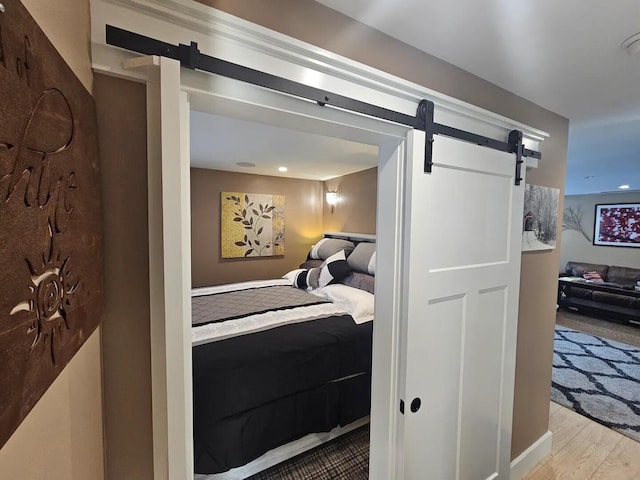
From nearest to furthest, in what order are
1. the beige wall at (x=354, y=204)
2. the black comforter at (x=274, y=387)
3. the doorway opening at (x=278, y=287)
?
the doorway opening at (x=278, y=287) < the black comforter at (x=274, y=387) < the beige wall at (x=354, y=204)

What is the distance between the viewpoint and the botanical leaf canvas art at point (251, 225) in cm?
422

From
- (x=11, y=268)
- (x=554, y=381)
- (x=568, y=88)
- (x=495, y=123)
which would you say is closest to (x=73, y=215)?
(x=11, y=268)

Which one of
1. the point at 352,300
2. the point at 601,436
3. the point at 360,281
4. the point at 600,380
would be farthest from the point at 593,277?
the point at 352,300

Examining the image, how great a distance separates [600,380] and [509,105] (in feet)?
10.6

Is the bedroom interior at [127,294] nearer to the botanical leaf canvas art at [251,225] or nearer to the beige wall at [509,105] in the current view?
the beige wall at [509,105]

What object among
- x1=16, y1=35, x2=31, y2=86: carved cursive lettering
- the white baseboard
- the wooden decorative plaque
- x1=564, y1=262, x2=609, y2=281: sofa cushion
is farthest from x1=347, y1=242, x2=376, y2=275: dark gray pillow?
x1=564, y1=262, x2=609, y2=281: sofa cushion

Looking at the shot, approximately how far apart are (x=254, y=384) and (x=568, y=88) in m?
2.39

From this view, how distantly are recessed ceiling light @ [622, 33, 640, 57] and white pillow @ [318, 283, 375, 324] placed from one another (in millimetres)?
2056

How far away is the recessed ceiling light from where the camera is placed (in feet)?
3.60

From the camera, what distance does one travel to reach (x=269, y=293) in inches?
126

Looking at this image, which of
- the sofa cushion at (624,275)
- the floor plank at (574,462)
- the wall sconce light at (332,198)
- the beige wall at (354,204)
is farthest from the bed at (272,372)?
the sofa cushion at (624,275)

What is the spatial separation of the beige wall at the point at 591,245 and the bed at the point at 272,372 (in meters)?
6.15

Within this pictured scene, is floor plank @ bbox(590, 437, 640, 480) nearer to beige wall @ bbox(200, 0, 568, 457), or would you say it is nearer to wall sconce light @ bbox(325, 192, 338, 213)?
beige wall @ bbox(200, 0, 568, 457)

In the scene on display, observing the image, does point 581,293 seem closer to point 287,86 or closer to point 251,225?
point 251,225
